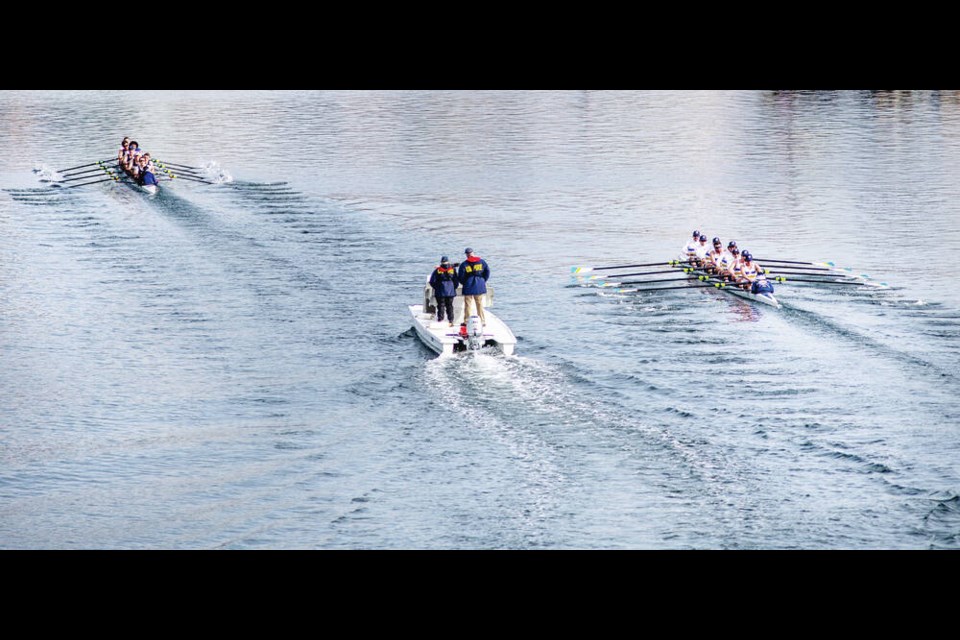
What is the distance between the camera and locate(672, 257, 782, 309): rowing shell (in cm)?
3725

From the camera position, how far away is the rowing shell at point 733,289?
37250mm

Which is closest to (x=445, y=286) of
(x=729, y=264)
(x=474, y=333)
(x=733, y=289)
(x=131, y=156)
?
(x=474, y=333)

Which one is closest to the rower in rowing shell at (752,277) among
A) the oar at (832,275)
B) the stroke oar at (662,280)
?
the stroke oar at (662,280)

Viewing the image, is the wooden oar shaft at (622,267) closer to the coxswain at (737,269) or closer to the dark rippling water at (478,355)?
the dark rippling water at (478,355)

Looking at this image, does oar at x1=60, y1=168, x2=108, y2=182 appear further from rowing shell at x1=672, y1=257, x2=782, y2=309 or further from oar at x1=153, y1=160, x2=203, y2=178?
rowing shell at x1=672, y1=257, x2=782, y2=309

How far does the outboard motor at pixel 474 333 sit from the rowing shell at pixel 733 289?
809 centimetres

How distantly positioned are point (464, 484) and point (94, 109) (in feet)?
144

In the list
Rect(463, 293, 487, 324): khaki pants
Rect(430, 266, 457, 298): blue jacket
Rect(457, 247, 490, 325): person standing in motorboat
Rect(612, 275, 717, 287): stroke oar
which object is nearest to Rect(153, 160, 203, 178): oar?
Rect(612, 275, 717, 287): stroke oar

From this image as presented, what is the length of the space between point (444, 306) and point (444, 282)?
0.77 m

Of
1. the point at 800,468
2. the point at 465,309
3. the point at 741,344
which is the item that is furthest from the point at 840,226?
the point at 800,468

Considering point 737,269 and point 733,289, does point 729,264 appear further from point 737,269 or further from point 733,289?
point 733,289

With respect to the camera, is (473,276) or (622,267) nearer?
(473,276)

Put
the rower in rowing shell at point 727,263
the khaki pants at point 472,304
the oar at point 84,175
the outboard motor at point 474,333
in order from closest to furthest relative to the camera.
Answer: the outboard motor at point 474,333, the khaki pants at point 472,304, the rower in rowing shell at point 727,263, the oar at point 84,175

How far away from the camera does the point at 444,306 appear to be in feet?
112
